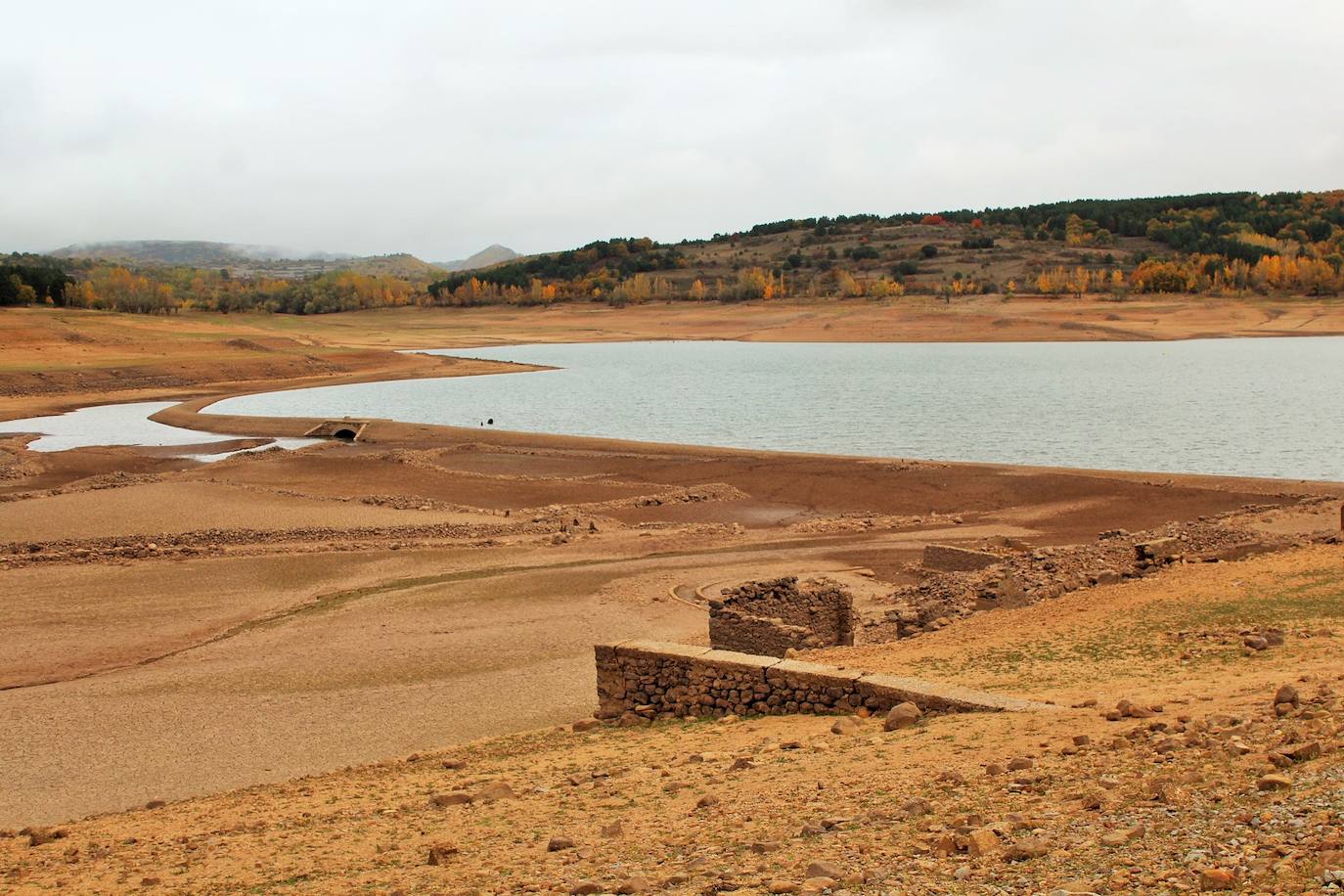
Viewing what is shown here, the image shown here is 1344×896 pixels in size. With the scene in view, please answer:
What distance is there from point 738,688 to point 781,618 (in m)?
3.21

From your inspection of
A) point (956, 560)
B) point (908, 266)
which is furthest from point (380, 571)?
point (908, 266)

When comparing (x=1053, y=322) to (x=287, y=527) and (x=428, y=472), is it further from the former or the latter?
(x=287, y=527)

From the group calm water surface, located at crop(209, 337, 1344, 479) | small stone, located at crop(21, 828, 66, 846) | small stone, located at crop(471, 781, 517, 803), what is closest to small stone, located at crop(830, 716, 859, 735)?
small stone, located at crop(471, 781, 517, 803)

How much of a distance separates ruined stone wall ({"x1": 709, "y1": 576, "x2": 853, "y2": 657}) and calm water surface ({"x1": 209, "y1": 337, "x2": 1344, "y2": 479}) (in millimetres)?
23798

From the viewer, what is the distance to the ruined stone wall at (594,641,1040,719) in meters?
10.2

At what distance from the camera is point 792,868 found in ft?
21.9

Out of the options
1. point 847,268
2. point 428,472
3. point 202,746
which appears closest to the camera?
point 202,746

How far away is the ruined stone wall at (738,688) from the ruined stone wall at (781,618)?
2.26 meters

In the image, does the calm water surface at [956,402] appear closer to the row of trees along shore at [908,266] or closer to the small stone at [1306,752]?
the row of trees along shore at [908,266]

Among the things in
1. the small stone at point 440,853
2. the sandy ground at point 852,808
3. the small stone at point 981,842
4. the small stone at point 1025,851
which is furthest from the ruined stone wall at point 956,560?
the small stone at point 1025,851

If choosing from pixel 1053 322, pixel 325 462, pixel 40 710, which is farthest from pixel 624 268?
pixel 40 710

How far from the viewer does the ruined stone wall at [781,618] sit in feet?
46.6

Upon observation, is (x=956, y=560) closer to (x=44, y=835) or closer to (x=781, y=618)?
(x=781, y=618)

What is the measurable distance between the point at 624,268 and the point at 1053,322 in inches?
2434
